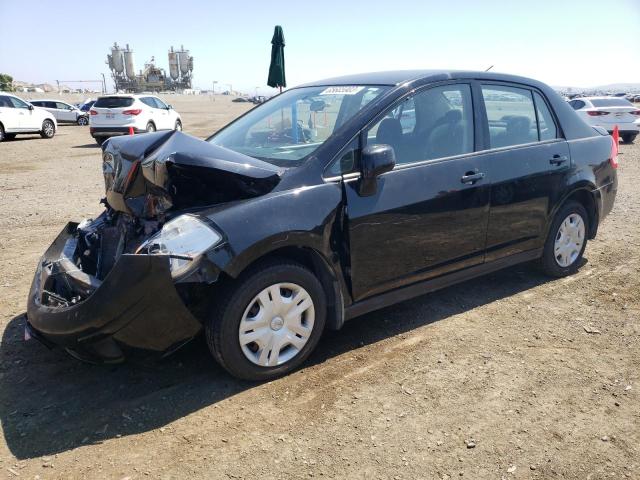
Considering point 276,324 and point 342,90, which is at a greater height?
point 342,90

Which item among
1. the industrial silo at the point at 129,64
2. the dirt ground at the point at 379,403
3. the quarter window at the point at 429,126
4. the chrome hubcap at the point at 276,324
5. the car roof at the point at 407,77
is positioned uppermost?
the industrial silo at the point at 129,64

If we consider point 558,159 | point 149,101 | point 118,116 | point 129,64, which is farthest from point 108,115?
point 129,64

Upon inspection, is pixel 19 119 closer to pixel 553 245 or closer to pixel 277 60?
pixel 277 60

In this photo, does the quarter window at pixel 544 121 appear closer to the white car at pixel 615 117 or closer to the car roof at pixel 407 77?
the car roof at pixel 407 77

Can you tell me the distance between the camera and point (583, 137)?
4.64m

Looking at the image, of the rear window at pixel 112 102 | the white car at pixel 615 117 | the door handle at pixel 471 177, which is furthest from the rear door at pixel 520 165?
the rear window at pixel 112 102

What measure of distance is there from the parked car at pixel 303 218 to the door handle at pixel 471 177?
0.03 ft

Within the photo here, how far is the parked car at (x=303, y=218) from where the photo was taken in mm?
2768

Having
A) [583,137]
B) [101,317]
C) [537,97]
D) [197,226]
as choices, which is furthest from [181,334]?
[583,137]

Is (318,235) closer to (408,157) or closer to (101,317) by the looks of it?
(408,157)

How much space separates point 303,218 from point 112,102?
16.7 meters

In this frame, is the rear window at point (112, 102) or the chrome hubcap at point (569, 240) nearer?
the chrome hubcap at point (569, 240)

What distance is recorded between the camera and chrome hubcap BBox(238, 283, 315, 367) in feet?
9.66

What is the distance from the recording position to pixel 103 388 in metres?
3.06
